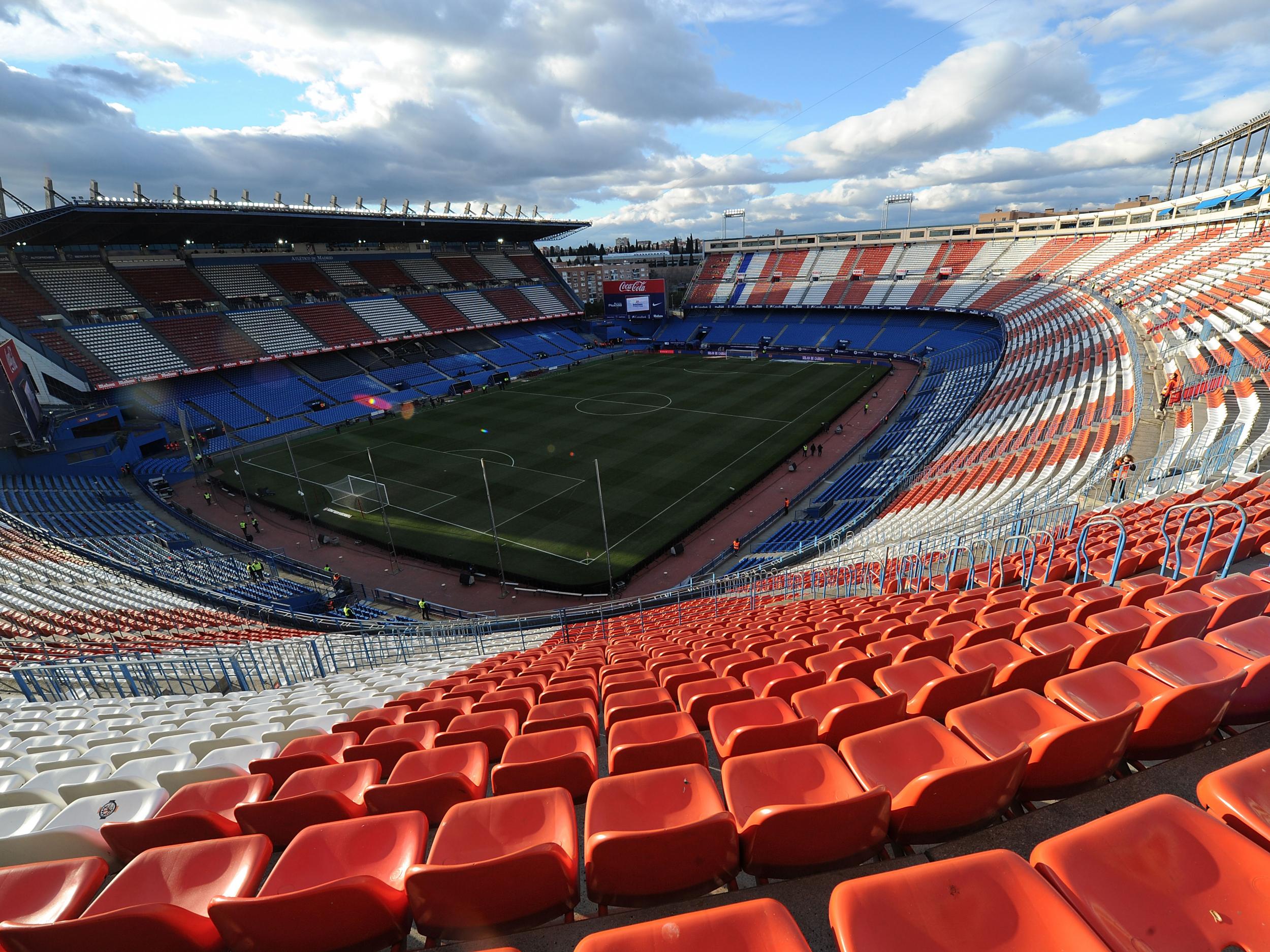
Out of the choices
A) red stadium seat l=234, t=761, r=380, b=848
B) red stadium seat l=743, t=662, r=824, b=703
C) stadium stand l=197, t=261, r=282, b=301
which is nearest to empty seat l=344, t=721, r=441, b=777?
red stadium seat l=234, t=761, r=380, b=848

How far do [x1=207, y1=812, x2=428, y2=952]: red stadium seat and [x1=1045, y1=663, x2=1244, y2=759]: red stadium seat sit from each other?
3753mm

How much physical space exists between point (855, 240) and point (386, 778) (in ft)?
312

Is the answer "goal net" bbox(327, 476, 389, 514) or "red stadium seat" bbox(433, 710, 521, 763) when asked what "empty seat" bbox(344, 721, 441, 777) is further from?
"goal net" bbox(327, 476, 389, 514)

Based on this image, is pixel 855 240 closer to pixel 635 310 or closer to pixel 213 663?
pixel 635 310

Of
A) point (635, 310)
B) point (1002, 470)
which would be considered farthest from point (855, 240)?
point (1002, 470)

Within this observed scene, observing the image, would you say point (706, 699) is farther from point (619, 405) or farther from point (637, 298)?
point (637, 298)

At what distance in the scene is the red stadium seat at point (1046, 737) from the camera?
2.95 metres

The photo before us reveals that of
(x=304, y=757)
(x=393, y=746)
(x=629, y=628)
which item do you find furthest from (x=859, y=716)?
(x=629, y=628)

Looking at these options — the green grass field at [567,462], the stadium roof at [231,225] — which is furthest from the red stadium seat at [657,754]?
the stadium roof at [231,225]

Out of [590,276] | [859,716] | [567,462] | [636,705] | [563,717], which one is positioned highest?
[590,276]

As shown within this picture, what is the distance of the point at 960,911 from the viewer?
1.98m

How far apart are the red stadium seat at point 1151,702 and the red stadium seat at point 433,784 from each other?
3826 mm

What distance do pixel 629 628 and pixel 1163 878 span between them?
15894 millimetres

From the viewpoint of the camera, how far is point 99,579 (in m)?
19.2
